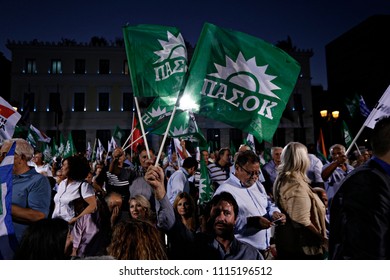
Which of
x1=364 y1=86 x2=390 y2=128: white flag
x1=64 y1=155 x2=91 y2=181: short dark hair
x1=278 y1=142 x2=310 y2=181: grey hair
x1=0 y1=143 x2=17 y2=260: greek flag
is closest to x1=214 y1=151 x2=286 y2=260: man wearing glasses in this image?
x1=278 y1=142 x2=310 y2=181: grey hair

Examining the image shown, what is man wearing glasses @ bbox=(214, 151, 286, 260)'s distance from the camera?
118 inches

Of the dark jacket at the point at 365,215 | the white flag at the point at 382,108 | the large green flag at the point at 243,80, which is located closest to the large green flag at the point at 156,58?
the large green flag at the point at 243,80

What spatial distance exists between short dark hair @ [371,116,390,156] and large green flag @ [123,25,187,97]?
63.0 inches

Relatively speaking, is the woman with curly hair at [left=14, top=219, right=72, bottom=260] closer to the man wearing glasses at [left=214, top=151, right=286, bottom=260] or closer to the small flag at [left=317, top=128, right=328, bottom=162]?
the man wearing glasses at [left=214, top=151, right=286, bottom=260]

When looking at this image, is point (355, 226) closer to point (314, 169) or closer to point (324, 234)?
point (324, 234)

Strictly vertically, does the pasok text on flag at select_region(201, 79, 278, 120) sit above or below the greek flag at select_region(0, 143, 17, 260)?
above

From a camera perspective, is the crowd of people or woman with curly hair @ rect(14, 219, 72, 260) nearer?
the crowd of people

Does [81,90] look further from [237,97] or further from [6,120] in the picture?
[237,97]

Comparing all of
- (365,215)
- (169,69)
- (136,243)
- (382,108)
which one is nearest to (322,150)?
(382,108)

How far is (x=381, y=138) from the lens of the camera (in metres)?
1.80

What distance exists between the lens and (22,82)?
115ft

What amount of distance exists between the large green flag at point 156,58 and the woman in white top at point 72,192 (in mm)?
1131
